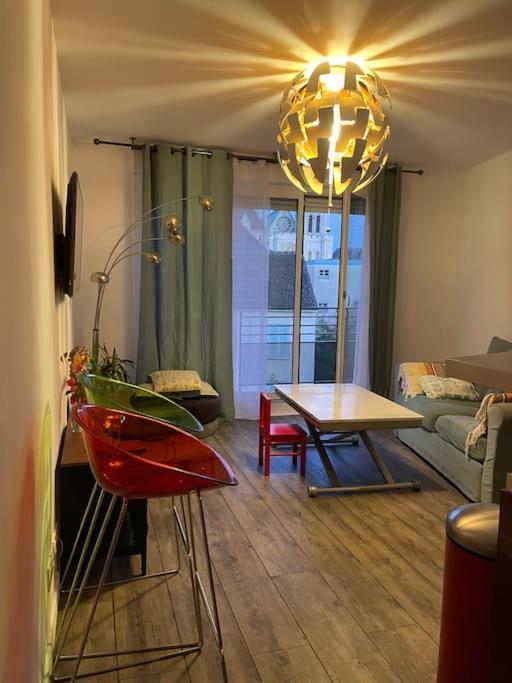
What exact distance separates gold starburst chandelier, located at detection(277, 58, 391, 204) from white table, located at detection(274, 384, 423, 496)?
142cm

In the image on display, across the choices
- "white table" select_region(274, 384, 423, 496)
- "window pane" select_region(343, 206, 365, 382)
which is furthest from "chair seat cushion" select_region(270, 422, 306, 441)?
"window pane" select_region(343, 206, 365, 382)

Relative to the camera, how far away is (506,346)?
13.7ft

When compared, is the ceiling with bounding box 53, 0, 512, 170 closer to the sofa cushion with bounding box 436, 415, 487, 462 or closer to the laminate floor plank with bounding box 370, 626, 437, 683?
the sofa cushion with bounding box 436, 415, 487, 462

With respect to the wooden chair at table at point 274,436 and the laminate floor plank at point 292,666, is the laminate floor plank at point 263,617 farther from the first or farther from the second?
the wooden chair at table at point 274,436

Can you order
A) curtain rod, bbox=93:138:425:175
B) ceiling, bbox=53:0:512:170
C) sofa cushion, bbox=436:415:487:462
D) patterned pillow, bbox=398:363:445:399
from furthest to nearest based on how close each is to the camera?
curtain rod, bbox=93:138:425:175
patterned pillow, bbox=398:363:445:399
sofa cushion, bbox=436:415:487:462
ceiling, bbox=53:0:512:170

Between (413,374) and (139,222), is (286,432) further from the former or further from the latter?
(139,222)

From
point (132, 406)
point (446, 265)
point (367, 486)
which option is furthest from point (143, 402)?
point (446, 265)

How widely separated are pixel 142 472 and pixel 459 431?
2.54 meters

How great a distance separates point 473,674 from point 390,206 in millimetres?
4551

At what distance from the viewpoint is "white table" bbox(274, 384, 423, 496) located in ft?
10.4

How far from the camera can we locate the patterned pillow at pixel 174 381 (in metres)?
4.41

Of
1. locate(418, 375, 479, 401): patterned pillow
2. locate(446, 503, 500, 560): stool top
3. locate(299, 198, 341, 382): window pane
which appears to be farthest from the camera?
locate(299, 198, 341, 382): window pane

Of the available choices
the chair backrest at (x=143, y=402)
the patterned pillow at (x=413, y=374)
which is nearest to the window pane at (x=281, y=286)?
the patterned pillow at (x=413, y=374)

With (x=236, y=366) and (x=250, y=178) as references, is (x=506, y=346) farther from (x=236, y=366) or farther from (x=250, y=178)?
(x=250, y=178)
